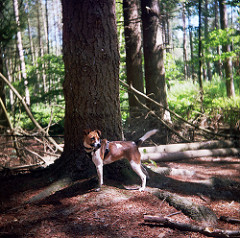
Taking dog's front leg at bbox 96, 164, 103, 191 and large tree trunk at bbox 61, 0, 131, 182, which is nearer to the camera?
dog's front leg at bbox 96, 164, 103, 191

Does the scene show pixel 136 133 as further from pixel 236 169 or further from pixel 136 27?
pixel 136 27

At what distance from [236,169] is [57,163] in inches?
162

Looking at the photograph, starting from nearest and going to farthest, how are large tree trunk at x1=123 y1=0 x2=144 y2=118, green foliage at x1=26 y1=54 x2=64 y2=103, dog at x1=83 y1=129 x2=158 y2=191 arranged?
dog at x1=83 y1=129 x2=158 y2=191 < large tree trunk at x1=123 y1=0 x2=144 y2=118 < green foliage at x1=26 y1=54 x2=64 y2=103

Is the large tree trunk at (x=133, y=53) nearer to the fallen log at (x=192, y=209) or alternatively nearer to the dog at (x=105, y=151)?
the dog at (x=105, y=151)

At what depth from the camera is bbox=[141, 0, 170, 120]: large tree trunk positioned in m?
8.45

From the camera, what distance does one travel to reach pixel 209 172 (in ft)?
17.8

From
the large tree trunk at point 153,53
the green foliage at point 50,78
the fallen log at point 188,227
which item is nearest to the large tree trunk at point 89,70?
the fallen log at point 188,227

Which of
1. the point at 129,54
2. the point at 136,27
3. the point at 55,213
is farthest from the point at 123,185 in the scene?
the point at 136,27

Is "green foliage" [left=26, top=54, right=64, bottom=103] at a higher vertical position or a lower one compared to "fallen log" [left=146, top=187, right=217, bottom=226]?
higher

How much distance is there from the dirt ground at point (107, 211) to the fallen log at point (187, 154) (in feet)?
4.73

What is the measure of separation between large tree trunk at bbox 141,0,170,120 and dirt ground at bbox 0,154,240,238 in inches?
175

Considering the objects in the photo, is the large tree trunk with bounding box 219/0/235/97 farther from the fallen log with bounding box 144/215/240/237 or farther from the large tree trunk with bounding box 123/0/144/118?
the fallen log with bounding box 144/215/240/237

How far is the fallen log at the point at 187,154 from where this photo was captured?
598 centimetres

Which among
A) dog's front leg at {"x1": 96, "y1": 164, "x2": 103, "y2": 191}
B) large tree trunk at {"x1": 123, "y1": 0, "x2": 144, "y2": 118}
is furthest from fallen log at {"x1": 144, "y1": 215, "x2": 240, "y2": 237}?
large tree trunk at {"x1": 123, "y1": 0, "x2": 144, "y2": 118}
